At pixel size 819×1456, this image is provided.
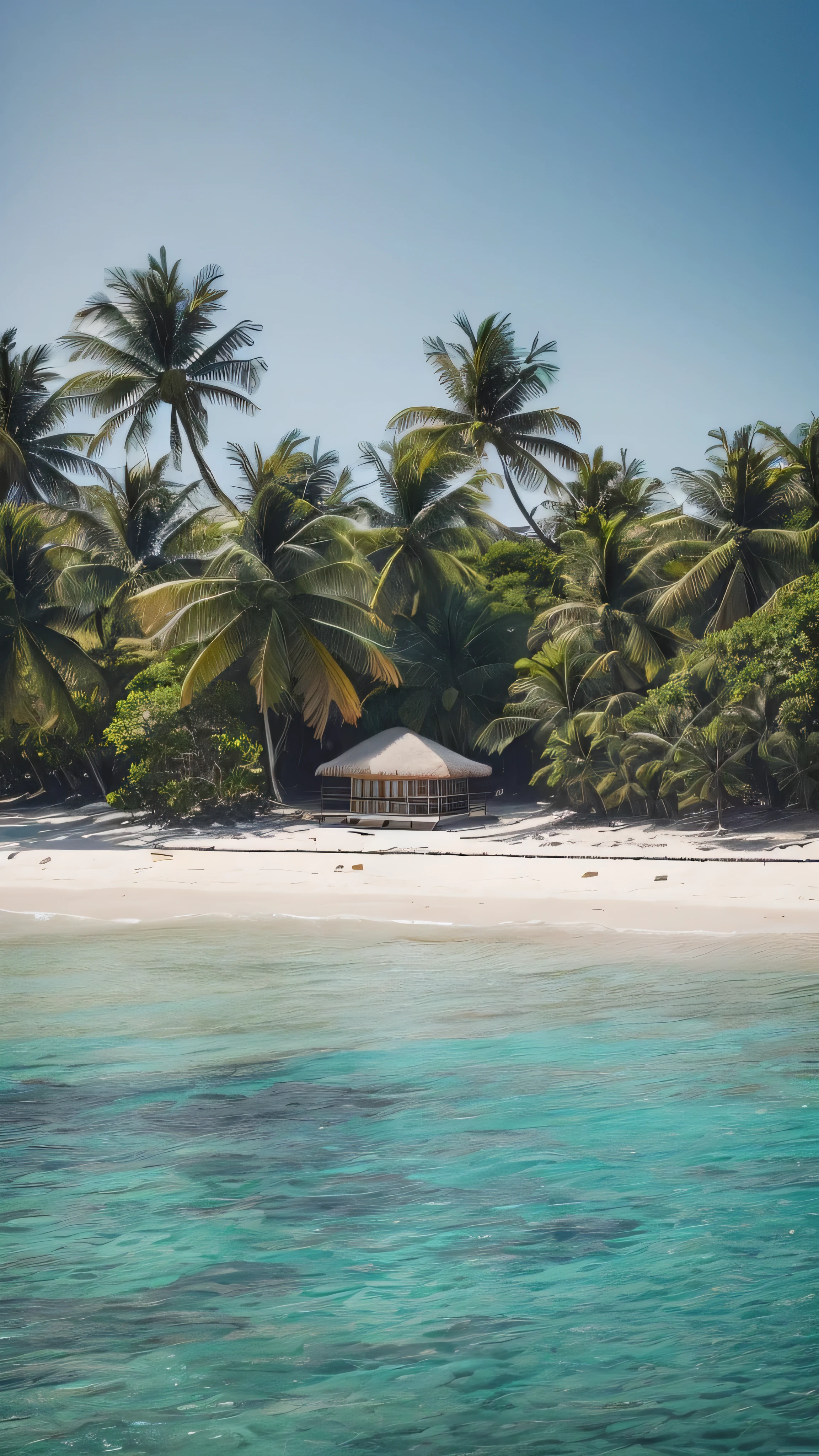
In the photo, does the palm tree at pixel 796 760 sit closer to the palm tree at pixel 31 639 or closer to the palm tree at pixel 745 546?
the palm tree at pixel 745 546

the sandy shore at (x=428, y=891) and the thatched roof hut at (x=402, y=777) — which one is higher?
the thatched roof hut at (x=402, y=777)

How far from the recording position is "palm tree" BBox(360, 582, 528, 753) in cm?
2386

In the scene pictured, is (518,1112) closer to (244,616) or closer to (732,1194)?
(732,1194)

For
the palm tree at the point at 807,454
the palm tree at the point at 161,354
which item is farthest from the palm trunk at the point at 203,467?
the palm tree at the point at 807,454

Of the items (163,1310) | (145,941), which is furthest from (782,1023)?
(145,941)

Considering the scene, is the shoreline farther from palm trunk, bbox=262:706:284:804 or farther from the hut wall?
palm trunk, bbox=262:706:284:804

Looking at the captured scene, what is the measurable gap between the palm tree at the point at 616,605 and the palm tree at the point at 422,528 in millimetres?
4031

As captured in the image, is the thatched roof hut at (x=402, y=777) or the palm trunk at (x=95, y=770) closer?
the thatched roof hut at (x=402, y=777)

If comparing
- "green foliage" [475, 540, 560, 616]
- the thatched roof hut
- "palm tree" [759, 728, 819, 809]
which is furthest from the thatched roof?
"palm tree" [759, 728, 819, 809]

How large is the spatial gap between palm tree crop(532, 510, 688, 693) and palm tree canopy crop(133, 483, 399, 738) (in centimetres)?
390

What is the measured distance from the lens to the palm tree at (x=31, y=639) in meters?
22.0

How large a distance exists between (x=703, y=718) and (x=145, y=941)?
9810mm

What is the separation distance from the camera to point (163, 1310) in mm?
4316

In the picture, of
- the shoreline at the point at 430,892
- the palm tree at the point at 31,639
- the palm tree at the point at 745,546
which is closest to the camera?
the shoreline at the point at 430,892
